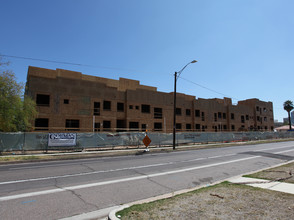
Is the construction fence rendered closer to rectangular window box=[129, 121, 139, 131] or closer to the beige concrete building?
the beige concrete building

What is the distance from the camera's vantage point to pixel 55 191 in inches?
225

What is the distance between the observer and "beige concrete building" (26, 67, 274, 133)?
2720cm

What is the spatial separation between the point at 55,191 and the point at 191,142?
23.3m

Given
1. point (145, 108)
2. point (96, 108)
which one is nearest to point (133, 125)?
point (145, 108)

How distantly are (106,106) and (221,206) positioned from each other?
2929 centimetres

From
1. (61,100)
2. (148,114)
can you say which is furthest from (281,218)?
(148,114)

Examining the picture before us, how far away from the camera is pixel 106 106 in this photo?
32219mm

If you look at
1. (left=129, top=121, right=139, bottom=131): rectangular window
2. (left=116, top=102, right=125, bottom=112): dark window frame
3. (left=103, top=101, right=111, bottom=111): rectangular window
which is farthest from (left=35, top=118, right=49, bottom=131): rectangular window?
(left=129, top=121, right=139, bottom=131): rectangular window

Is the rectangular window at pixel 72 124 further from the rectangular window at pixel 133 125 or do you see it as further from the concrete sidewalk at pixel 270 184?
the concrete sidewalk at pixel 270 184

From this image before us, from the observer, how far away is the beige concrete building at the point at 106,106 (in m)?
27.2

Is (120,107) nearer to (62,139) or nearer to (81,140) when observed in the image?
(81,140)

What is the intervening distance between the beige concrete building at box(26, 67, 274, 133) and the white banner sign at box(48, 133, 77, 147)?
5512 millimetres

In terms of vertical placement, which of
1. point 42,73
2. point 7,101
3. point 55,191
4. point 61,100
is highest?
point 42,73

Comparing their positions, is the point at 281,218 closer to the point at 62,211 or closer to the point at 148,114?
the point at 62,211
